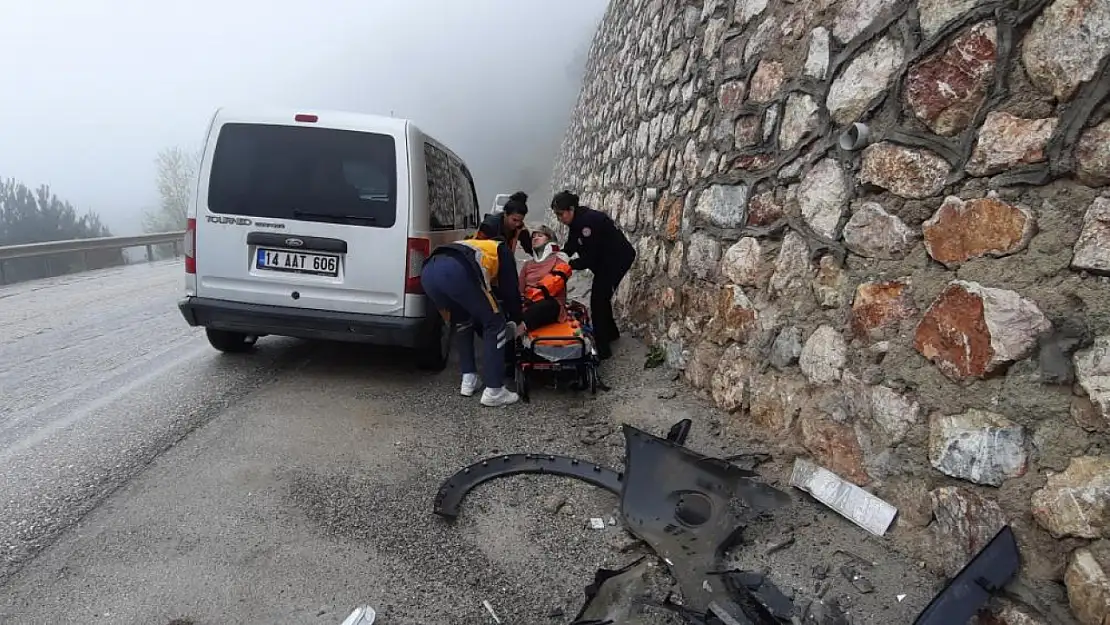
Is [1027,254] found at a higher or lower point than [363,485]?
higher

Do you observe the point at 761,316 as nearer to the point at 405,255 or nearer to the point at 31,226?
the point at 405,255

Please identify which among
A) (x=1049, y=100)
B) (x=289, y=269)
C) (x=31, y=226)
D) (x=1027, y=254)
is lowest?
(x=31, y=226)

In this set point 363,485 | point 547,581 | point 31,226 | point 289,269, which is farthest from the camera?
point 31,226

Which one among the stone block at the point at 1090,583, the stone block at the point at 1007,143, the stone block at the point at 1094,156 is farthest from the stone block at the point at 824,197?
the stone block at the point at 1090,583

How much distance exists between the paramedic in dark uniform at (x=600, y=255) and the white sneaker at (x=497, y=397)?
1.29 m

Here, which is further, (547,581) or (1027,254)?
(547,581)

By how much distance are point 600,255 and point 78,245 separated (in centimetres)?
1313

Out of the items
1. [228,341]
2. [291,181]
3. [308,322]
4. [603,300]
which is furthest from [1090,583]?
[228,341]

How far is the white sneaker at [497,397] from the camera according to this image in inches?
188

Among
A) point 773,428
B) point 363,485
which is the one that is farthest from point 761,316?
point 363,485

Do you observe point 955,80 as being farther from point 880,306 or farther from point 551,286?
point 551,286

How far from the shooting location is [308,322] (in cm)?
477

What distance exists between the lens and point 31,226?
2309 cm

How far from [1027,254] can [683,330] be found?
9.09 ft
